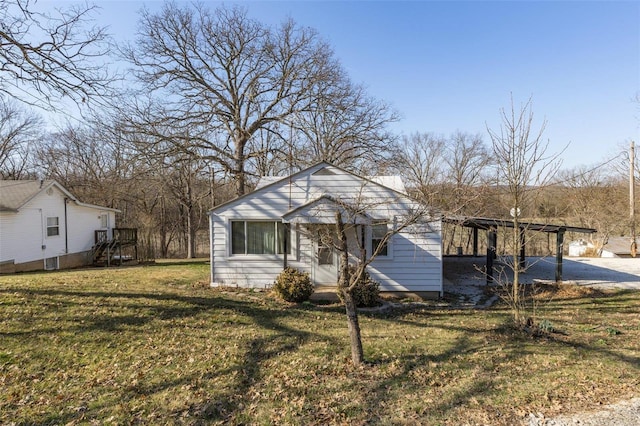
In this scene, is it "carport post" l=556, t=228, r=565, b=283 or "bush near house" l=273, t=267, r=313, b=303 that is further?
"carport post" l=556, t=228, r=565, b=283

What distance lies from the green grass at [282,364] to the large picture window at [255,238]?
267 cm

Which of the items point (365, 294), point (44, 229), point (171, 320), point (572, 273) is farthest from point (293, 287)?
point (44, 229)

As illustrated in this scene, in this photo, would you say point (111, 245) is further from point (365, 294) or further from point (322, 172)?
point (365, 294)

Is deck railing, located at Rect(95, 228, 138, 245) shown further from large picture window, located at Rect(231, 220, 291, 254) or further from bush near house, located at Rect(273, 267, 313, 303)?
bush near house, located at Rect(273, 267, 313, 303)

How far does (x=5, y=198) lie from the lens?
16141 mm

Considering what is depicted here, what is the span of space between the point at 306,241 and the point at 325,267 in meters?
1.05

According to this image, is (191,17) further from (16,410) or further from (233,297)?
(16,410)

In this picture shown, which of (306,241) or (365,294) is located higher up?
(306,241)

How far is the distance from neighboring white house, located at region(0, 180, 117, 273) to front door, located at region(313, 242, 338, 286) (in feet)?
47.9

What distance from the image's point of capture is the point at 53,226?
18312 mm

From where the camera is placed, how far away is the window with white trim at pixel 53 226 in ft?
59.1

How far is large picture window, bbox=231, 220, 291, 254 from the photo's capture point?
1120 centimetres

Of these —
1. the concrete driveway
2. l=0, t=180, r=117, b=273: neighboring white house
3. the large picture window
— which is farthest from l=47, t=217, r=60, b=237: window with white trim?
the concrete driveway

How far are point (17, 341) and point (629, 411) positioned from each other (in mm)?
8951
